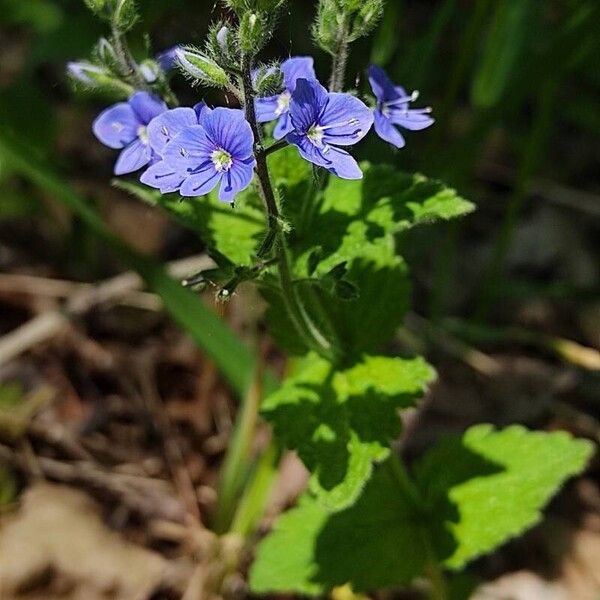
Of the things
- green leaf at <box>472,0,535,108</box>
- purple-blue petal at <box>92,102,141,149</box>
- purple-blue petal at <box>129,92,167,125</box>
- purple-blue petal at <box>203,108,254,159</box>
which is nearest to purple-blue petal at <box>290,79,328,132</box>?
purple-blue petal at <box>203,108,254,159</box>

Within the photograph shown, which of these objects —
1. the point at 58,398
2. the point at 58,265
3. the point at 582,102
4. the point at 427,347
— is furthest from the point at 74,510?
the point at 582,102

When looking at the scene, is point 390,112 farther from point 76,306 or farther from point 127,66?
point 76,306

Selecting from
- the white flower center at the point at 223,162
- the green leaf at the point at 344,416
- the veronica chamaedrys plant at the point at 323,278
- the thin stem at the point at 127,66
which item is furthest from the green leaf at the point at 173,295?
the white flower center at the point at 223,162

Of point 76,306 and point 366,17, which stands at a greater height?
point 366,17

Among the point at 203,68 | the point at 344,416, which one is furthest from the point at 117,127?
the point at 344,416

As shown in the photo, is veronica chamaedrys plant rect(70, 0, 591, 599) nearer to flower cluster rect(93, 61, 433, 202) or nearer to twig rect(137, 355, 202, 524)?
flower cluster rect(93, 61, 433, 202)
